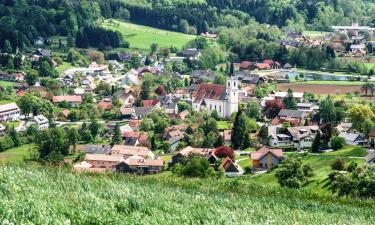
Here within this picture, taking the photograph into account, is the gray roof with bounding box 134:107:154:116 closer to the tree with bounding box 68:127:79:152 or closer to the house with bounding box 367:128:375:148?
the tree with bounding box 68:127:79:152

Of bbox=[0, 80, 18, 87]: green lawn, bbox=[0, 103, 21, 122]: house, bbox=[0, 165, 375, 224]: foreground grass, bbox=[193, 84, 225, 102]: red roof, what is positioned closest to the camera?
bbox=[0, 165, 375, 224]: foreground grass

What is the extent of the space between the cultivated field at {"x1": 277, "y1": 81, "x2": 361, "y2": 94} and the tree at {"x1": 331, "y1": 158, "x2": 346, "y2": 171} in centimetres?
2600

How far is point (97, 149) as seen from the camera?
119 ft

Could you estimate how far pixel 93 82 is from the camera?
5953 centimetres

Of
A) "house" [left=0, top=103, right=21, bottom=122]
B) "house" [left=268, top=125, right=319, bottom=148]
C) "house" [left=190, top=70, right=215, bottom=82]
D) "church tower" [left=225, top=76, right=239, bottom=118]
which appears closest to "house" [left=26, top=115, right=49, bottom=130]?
"house" [left=0, top=103, right=21, bottom=122]

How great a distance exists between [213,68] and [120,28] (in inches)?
775

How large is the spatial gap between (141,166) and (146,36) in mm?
52032

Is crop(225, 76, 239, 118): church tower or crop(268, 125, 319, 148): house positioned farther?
crop(225, 76, 239, 118): church tower

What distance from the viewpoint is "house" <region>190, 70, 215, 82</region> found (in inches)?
2416

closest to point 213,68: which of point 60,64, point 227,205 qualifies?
point 60,64

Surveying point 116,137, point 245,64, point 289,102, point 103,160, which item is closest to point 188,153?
point 103,160

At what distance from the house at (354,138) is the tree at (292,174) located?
8.99 meters

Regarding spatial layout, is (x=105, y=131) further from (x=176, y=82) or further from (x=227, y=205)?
(x=227, y=205)

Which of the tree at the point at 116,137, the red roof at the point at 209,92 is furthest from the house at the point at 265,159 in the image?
the red roof at the point at 209,92
